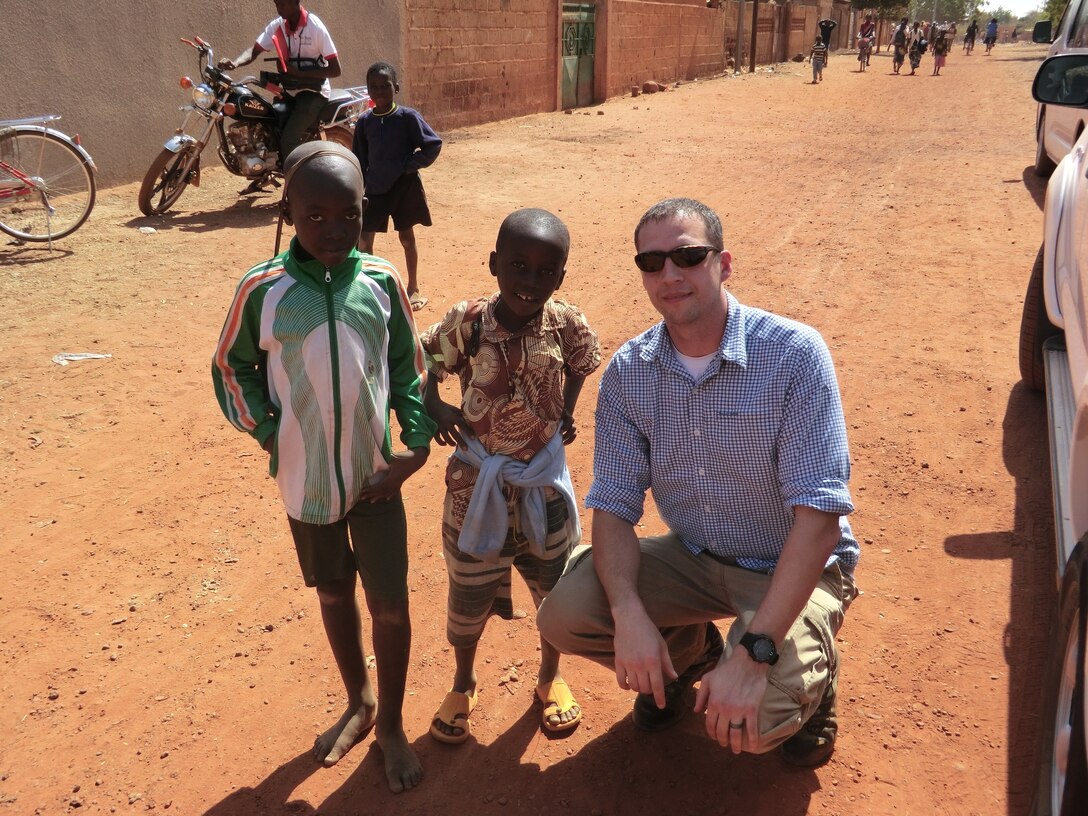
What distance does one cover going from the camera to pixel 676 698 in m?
2.92

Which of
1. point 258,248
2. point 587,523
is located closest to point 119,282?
point 258,248

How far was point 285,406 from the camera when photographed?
2469mm

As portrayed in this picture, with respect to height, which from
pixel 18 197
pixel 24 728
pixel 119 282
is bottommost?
pixel 24 728

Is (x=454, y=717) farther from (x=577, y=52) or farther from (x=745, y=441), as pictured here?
(x=577, y=52)

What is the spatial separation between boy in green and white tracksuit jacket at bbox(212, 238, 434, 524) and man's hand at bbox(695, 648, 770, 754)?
101cm

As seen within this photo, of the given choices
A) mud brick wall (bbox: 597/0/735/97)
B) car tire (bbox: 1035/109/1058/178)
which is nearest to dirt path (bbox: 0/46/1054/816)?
car tire (bbox: 1035/109/1058/178)

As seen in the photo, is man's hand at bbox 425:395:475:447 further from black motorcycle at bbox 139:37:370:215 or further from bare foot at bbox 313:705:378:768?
black motorcycle at bbox 139:37:370:215

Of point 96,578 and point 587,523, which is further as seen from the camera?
point 587,523

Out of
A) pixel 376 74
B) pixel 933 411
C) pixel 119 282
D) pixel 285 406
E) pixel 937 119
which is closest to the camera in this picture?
pixel 285 406

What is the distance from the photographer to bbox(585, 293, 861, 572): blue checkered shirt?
2449 millimetres

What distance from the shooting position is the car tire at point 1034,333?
479 centimetres

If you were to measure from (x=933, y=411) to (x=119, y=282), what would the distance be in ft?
18.0

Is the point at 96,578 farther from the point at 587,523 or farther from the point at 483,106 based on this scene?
the point at 483,106

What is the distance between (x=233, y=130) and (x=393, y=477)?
290 inches
